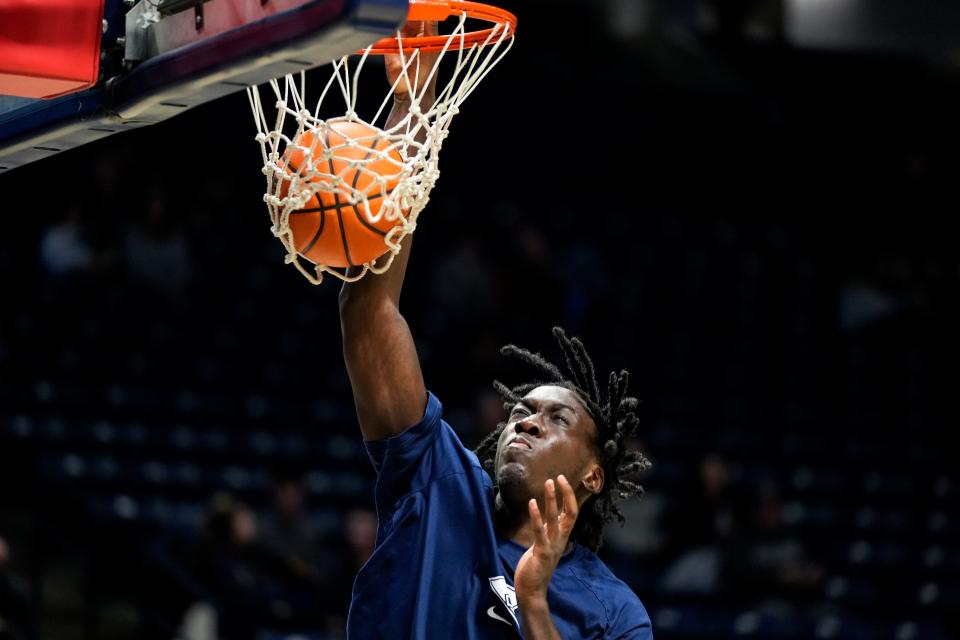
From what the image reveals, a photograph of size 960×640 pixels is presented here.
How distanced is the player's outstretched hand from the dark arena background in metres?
3.00

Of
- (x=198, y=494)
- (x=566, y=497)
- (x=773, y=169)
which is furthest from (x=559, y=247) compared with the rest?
(x=566, y=497)

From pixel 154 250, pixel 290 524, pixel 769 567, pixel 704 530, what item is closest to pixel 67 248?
pixel 154 250

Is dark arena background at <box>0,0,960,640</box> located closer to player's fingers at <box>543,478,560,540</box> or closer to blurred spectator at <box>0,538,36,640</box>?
blurred spectator at <box>0,538,36,640</box>

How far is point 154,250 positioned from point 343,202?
6.09 meters

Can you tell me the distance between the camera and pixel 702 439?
9.36 metres

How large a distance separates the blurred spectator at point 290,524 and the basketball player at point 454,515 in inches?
158

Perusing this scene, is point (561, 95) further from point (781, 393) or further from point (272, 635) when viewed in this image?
point (272, 635)

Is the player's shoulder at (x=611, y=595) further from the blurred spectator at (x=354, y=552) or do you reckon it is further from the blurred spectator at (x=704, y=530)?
the blurred spectator at (x=704, y=530)

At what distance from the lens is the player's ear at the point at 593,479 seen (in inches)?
127

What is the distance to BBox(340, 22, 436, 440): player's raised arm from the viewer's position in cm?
286

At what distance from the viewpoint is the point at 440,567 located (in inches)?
116

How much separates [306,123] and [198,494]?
493 cm

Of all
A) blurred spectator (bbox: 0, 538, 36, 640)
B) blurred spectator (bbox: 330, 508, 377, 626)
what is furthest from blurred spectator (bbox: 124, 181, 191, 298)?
blurred spectator (bbox: 0, 538, 36, 640)

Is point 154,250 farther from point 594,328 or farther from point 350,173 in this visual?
point 350,173
